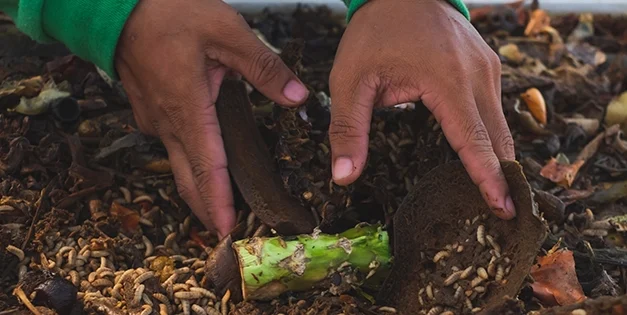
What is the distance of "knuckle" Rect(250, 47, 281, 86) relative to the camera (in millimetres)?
1756

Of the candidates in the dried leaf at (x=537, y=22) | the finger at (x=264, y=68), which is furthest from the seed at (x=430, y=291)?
the dried leaf at (x=537, y=22)

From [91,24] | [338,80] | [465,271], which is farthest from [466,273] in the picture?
[91,24]

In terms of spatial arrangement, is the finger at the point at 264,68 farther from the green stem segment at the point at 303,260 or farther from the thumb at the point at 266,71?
the green stem segment at the point at 303,260

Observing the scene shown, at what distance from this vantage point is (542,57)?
2854mm

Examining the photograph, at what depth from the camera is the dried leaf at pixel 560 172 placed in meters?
2.05

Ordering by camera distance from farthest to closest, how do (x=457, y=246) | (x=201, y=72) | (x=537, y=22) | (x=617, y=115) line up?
(x=537, y=22) < (x=617, y=115) < (x=201, y=72) < (x=457, y=246)

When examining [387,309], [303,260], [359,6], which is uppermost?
[359,6]

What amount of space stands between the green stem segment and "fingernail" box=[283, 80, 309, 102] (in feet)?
1.14

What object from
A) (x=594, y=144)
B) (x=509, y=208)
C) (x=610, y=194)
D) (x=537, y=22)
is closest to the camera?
(x=509, y=208)

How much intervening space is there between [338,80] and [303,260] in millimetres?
397

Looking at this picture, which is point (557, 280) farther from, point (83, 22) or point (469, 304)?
point (83, 22)

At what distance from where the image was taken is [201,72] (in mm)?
1771

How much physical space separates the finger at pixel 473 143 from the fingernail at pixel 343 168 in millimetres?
215

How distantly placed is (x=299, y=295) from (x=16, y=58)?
4.31ft
